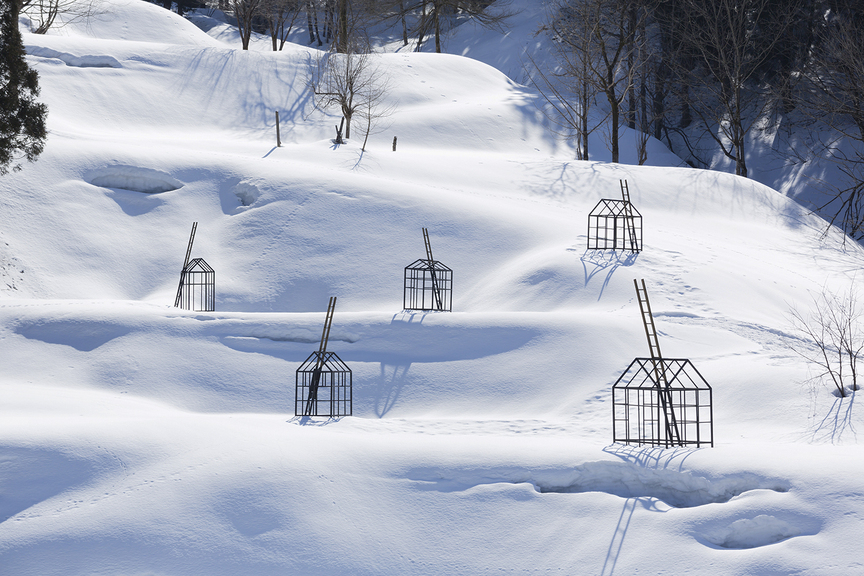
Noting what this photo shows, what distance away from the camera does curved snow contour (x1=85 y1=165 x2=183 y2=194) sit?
59.0 feet

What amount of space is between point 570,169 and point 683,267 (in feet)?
27.1

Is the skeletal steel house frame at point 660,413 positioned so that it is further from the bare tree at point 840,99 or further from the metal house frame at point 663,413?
the bare tree at point 840,99

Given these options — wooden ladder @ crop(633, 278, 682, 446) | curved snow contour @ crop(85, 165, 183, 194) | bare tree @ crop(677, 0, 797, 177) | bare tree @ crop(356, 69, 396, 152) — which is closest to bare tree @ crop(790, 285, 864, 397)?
wooden ladder @ crop(633, 278, 682, 446)

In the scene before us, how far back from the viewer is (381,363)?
11367mm

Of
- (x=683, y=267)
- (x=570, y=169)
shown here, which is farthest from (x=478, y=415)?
(x=570, y=169)

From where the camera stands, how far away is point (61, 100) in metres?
23.1

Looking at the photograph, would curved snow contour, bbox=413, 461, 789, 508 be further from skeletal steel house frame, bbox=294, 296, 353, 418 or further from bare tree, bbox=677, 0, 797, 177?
bare tree, bbox=677, 0, 797, 177

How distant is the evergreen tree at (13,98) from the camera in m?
13.5

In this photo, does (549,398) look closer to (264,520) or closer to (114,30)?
(264,520)

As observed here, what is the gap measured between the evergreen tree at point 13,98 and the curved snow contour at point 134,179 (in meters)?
3.82

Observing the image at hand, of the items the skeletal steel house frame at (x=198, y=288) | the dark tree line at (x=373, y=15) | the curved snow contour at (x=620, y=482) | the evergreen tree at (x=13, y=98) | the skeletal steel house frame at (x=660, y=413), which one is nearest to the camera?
the curved snow contour at (x=620, y=482)

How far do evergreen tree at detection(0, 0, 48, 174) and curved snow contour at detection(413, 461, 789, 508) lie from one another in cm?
1093

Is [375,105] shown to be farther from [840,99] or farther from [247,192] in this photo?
[840,99]

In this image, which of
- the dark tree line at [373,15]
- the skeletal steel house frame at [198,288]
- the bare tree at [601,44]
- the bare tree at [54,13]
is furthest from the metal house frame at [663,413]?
the bare tree at [54,13]
